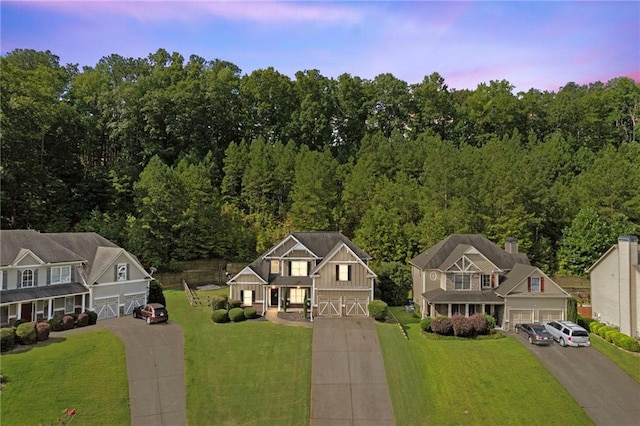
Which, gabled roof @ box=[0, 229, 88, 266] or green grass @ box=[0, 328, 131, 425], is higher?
gabled roof @ box=[0, 229, 88, 266]

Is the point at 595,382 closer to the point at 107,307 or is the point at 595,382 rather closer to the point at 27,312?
the point at 107,307

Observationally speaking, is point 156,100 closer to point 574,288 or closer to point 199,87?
point 199,87

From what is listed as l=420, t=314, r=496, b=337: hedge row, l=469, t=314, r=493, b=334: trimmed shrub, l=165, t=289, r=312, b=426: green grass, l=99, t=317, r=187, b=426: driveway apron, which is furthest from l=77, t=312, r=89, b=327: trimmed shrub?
l=469, t=314, r=493, b=334: trimmed shrub

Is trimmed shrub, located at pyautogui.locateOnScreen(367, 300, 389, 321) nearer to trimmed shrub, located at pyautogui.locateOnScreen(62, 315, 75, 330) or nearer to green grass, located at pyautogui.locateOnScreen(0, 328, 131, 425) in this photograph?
green grass, located at pyautogui.locateOnScreen(0, 328, 131, 425)

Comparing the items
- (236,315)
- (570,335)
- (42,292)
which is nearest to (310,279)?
(236,315)

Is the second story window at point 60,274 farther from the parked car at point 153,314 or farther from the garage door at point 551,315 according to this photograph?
the garage door at point 551,315

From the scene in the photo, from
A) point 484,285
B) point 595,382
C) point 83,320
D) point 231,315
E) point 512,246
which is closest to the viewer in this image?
point 595,382
